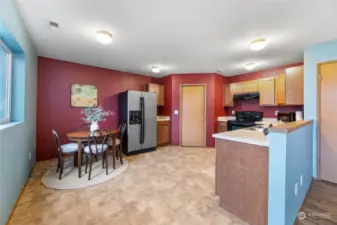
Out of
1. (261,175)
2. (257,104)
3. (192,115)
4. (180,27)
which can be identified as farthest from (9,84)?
(257,104)

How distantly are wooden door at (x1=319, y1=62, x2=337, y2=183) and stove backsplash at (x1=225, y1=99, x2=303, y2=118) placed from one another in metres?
1.37

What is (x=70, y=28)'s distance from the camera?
232 centimetres

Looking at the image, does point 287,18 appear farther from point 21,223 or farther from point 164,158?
point 21,223

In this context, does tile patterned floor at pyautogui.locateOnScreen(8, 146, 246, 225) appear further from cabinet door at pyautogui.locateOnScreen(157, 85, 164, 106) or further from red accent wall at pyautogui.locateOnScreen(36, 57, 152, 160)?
cabinet door at pyautogui.locateOnScreen(157, 85, 164, 106)

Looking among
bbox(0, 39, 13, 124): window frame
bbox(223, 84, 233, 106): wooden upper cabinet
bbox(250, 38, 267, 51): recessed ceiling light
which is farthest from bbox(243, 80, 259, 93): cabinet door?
bbox(0, 39, 13, 124): window frame

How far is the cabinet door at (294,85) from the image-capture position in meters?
3.42

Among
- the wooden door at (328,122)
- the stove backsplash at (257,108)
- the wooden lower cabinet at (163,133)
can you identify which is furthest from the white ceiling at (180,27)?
the wooden lower cabinet at (163,133)

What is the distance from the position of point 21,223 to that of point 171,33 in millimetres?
2975

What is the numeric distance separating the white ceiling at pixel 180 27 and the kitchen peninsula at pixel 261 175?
4.61ft

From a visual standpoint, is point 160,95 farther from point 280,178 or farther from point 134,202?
point 280,178

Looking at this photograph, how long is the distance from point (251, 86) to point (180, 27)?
323 centimetres

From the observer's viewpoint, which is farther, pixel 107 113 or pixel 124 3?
pixel 107 113

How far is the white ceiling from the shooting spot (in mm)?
1817

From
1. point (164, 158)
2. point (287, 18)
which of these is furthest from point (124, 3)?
point (164, 158)
